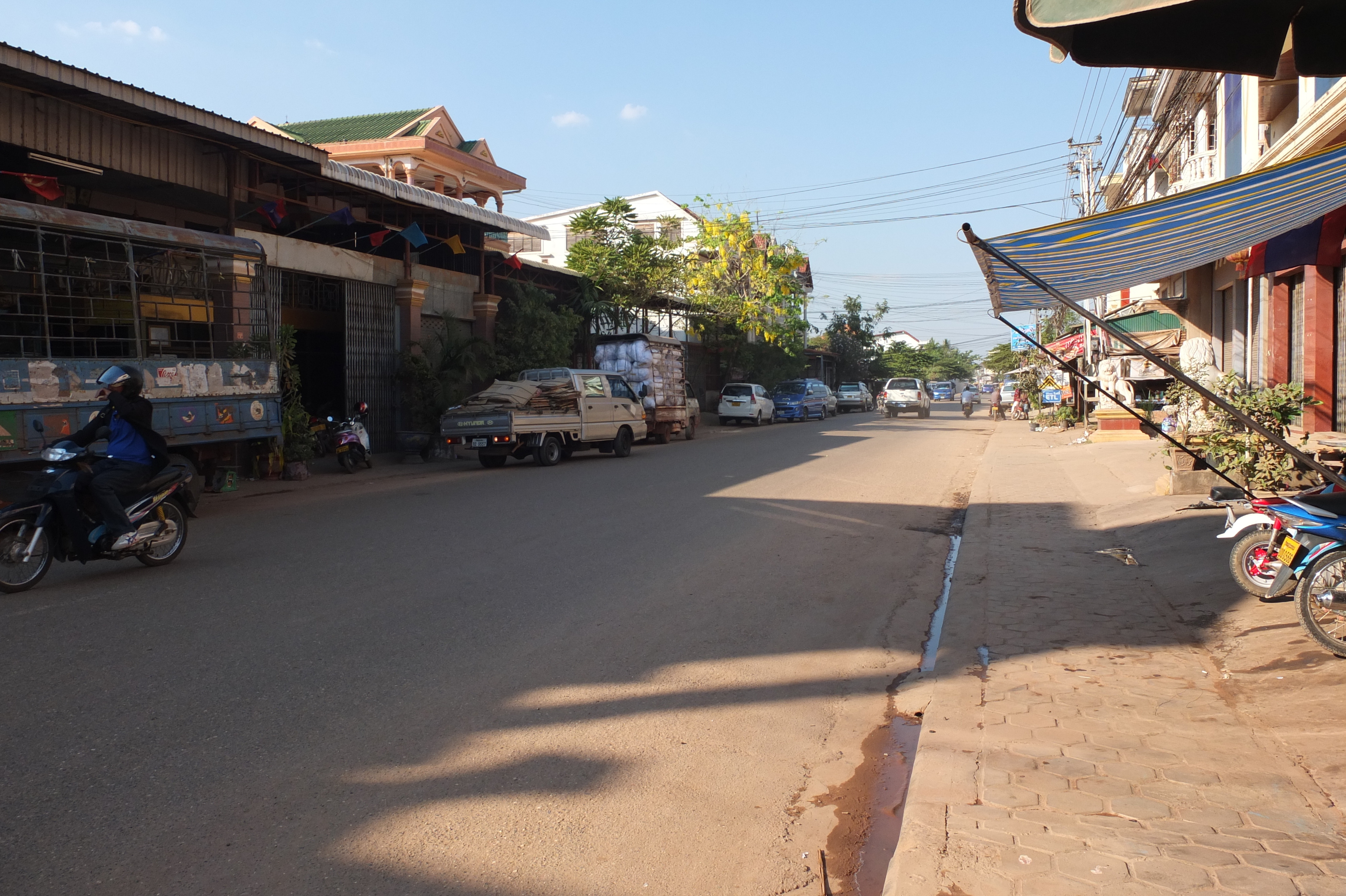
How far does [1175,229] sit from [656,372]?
18346mm

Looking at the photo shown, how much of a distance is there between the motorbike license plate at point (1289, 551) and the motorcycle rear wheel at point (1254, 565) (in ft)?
2.34

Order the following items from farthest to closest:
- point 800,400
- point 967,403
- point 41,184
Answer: point 967,403
point 800,400
point 41,184

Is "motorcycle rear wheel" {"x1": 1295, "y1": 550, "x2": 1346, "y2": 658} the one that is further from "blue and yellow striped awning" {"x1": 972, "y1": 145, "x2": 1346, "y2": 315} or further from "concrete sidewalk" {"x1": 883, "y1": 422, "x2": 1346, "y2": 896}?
"blue and yellow striped awning" {"x1": 972, "y1": 145, "x2": 1346, "y2": 315}

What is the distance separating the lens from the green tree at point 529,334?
22266mm

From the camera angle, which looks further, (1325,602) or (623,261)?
(623,261)

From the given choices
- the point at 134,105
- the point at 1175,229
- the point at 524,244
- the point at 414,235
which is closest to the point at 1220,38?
the point at 1175,229

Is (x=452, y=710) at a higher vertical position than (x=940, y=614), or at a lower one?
higher

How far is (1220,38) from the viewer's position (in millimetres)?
3426

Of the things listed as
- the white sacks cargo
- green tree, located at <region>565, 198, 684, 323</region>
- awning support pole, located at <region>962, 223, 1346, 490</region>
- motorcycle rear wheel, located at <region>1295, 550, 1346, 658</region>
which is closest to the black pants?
awning support pole, located at <region>962, 223, 1346, 490</region>

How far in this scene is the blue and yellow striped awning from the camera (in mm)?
5211

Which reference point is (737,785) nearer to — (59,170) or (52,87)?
(52,87)

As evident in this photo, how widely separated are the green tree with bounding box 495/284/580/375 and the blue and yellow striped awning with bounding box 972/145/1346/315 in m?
15.9

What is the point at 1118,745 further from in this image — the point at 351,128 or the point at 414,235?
the point at 351,128

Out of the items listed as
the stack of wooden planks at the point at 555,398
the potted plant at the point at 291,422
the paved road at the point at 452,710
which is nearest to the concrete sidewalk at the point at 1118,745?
the paved road at the point at 452,710
